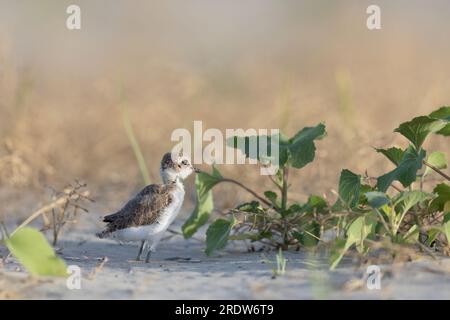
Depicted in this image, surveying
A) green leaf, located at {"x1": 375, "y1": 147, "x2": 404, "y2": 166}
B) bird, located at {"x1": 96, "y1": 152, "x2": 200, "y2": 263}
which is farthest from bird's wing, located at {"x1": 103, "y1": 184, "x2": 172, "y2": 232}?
green leaf, located at {"x1": 375, "y1": 147, "x2": 404, "y2": 166}

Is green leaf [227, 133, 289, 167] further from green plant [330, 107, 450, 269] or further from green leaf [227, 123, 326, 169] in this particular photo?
green plant [330, 107, 450, 269]

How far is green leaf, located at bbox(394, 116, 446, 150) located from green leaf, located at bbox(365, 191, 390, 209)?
1.42 feet

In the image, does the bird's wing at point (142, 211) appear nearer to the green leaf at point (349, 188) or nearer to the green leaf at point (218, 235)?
the green leaf at point (218, 235)

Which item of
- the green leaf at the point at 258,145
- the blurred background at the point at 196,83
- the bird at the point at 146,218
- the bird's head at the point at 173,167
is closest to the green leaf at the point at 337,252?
the green leaf at the point at 258,145

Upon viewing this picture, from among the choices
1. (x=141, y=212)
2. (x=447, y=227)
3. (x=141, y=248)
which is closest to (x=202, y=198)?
(x=141, y=212)

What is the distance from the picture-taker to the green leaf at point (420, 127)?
4.55 meters

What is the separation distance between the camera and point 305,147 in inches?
192

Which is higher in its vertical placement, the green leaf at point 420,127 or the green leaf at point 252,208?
the green leaf at point 420,127

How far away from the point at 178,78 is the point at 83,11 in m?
8.03

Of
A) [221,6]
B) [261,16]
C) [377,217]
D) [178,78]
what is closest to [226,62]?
[178,78]

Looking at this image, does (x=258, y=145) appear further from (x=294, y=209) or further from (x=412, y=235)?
(x=412, y=235)

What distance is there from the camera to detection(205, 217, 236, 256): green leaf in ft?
16.2

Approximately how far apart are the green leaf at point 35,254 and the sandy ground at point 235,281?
8cm

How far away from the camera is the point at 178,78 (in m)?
9.20
